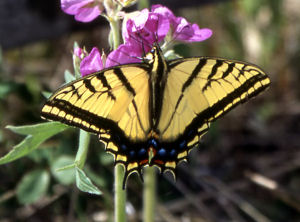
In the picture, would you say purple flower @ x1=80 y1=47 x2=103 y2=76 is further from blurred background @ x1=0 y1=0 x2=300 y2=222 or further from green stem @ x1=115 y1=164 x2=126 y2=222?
blurred background @ x1=0 y1=0 x2=300 y2=222

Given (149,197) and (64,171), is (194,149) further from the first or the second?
(64,171)

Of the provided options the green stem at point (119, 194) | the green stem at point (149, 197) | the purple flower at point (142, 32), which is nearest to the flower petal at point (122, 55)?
the purple flower at point (142, 32)

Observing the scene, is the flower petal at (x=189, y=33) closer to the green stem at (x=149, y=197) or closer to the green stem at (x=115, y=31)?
the green stem at (x=115, y=31)

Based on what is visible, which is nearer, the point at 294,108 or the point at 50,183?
the point at 50,183

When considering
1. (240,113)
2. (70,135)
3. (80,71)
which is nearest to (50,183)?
(70,135)

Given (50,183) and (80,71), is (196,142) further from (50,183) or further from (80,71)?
(50,183)

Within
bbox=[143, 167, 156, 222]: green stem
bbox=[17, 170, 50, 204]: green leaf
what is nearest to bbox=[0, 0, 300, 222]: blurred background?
bbox=[17, 170, 50, 204]: green leaf
